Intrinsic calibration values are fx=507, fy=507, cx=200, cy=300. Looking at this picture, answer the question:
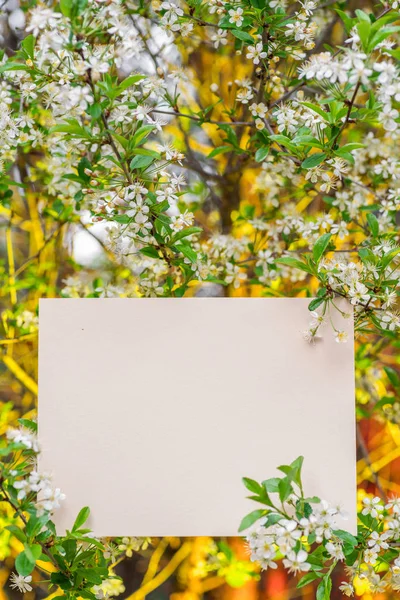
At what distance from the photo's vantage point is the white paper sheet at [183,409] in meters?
0.73

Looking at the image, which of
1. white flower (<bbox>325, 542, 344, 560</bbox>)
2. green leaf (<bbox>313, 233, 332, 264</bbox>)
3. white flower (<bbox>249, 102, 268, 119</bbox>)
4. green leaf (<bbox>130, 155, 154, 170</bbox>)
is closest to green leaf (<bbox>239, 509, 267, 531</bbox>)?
white flower (<bbox>325, 542, 344, 560</bbox>)

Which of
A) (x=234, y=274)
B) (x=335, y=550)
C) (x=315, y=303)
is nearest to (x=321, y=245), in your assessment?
(x=315, y=303)

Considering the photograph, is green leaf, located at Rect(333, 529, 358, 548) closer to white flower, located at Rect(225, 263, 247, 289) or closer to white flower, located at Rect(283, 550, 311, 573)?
white flower, located at Rect(283, 550, 311, 573)

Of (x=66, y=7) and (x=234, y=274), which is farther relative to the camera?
(x=234, y=274)

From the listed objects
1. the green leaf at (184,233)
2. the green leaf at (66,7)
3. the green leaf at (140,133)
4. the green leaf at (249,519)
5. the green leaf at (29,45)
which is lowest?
the green leaf at (249,519)

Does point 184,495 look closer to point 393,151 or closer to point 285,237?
point 285,237

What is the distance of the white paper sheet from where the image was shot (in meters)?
0.73

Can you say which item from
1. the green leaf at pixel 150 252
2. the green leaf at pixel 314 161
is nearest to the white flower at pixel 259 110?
the green leaf at pixel 314 161

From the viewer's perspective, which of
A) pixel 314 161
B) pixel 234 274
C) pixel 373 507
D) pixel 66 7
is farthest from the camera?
pixel 234 274

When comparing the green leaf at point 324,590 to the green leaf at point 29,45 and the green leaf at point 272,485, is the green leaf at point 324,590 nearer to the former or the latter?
the green leaf at point 272,485

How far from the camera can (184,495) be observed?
732 mm

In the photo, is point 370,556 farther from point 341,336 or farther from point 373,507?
point 341,336

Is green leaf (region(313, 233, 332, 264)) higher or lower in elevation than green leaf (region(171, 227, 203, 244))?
lower

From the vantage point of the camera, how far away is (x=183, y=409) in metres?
0.73
